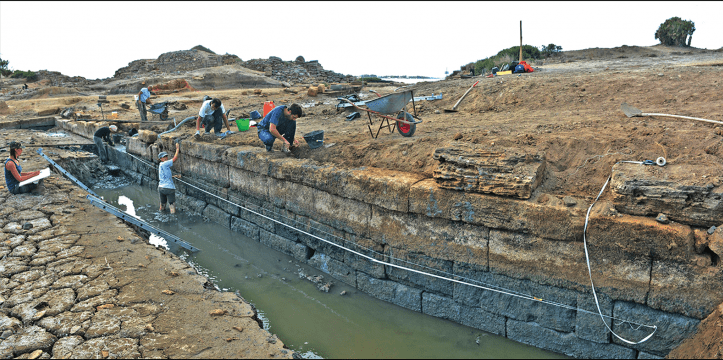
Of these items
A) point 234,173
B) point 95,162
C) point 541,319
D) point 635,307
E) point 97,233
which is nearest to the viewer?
point 635,307

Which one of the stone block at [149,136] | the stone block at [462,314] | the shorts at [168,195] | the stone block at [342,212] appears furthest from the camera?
the stone block at [149,136]

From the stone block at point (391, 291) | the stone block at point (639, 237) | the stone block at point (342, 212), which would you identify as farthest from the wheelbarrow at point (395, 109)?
the stone block at point (639, 237)

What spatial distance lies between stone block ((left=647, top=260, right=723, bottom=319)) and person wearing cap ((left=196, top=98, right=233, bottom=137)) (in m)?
8.11

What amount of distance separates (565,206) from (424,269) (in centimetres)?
179

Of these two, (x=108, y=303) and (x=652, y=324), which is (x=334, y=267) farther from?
(x=652, y=324)

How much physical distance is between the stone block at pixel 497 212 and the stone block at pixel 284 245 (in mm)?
2244

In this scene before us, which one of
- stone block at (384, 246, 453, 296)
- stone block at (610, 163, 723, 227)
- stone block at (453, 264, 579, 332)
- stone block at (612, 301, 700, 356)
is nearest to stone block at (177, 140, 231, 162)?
stone block at (384, 246, 453, 296)

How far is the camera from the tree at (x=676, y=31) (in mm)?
27234

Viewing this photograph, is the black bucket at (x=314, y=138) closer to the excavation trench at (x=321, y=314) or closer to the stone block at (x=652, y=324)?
the excavation trench at (x=321, y=314)

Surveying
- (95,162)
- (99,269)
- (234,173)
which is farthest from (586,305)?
(95,162)

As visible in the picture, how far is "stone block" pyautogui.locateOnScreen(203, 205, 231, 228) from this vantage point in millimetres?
7891

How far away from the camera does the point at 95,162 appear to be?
37.3ft

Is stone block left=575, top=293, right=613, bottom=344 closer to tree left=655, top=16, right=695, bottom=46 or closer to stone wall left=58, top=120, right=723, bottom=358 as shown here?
stone wall left=58, top=120, right=723, bottom=358

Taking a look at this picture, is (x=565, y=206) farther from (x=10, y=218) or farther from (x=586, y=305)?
(x=10, y=218)
